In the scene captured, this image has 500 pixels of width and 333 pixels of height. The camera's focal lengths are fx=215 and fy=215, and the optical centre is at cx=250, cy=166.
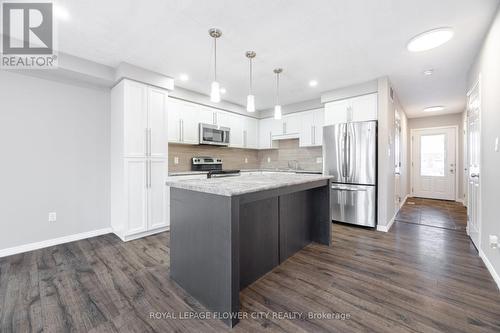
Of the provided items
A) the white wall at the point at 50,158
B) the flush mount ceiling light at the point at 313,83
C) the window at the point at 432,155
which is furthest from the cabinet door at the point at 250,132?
the window at the point at 432,155

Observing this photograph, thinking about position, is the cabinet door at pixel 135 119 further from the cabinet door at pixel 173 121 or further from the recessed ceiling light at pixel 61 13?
the recessed ceiling light at pixel 61 13

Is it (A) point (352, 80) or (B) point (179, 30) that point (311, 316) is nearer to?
(B) point (179, 30)

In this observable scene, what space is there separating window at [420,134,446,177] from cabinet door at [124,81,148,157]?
7.67 m

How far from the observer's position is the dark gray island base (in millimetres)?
1544

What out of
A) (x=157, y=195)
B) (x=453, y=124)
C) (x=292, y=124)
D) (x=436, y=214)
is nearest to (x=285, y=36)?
(x=157, y=195)

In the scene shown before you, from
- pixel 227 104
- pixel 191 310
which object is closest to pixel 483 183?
pixel 191 310

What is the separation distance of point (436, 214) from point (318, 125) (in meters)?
3.15

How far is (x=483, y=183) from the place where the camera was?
2420 mm

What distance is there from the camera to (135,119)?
3184mm

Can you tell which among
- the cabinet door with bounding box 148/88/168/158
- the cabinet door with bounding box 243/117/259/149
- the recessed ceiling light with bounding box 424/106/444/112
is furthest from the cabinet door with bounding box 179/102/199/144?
the recessed ceiling light with bounding box 424/106/444/112

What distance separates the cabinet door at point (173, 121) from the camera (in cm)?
395

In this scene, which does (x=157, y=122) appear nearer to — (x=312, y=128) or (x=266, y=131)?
(x=266, y=131)

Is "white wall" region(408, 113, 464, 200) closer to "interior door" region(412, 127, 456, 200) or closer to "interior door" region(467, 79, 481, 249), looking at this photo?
"interior door" region(412, 127, 456, 200)

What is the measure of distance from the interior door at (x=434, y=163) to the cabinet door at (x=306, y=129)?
412 centimetres
